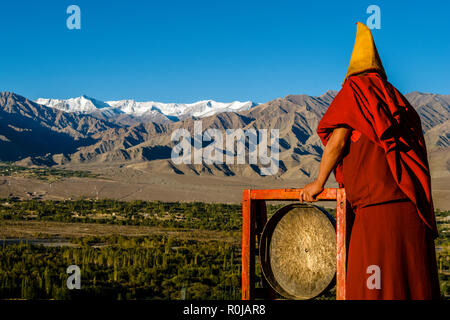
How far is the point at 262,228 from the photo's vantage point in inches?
189

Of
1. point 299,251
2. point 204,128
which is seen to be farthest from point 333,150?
point 204,128

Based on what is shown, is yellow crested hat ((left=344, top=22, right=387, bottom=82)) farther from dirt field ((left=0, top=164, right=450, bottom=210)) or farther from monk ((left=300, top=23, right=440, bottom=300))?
dirt field ((left=0, top=164, right=450, bottom=210))

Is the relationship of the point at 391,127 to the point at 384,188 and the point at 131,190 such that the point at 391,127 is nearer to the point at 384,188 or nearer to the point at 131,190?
the point at 384,188

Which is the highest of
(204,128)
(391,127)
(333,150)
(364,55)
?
(204,128)

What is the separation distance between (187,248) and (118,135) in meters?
161

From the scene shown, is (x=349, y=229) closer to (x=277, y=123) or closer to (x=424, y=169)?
(x=424, y=169)

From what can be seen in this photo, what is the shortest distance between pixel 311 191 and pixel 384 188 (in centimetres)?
67

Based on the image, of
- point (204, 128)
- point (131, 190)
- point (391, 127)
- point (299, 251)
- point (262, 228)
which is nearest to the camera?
point (391, 127)

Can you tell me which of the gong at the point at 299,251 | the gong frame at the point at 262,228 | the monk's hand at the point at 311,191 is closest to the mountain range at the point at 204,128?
the gong frame at the point at 262,228

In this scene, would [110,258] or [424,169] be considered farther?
[110,258]

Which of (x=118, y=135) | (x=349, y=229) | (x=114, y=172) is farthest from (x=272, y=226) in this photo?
(x=118, y=135)

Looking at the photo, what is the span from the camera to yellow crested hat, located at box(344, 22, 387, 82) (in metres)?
3.14

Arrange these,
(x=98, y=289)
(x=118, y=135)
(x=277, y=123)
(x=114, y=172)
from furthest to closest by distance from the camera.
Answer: (x=118, y=135) → (x=277, y=123) → (x=114, y=172) → (x=98, y=289)

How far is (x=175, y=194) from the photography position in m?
57.0
